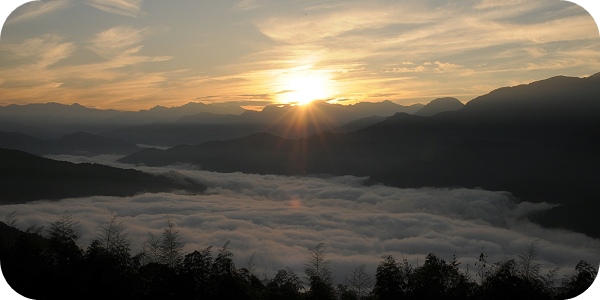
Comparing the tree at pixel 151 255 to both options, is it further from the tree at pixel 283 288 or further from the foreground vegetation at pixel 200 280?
the tree at pixel 283 288

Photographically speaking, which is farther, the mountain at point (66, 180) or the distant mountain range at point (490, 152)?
the mountain at point (66, 180)

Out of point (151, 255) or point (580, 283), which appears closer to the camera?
point (580, 283)

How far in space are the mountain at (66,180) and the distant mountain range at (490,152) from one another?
86.8 feet

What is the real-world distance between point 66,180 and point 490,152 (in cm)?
13508

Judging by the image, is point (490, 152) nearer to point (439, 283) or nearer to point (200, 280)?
point (439, 283)

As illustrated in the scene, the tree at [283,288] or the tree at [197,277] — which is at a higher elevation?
the tree at [197,277]

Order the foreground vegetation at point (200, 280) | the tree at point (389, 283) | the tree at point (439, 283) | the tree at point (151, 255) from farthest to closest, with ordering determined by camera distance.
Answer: the tree at point (151, 255), the tree at point (389, 283), the tree at point (439, 283), the foreground vegetation at point (200, 280)

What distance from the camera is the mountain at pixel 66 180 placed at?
10544 centimetres

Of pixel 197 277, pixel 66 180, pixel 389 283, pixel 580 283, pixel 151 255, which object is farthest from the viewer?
pixel 66 180

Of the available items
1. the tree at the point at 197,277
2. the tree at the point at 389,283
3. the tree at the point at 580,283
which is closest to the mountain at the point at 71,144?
the tree at the point at 197,277

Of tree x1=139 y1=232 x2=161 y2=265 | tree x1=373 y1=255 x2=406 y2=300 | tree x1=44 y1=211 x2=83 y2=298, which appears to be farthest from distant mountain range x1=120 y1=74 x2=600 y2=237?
tree x1=44 y1=211 x2=83 y2=298

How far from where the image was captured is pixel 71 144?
10625 centimetres

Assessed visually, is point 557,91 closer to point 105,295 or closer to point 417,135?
point 105,295

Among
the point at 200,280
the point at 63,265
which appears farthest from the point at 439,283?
the point at 63,265
